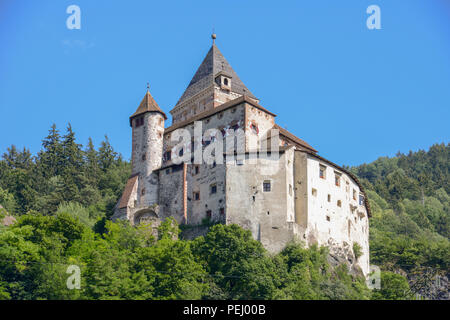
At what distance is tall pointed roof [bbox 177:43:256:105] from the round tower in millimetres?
8179

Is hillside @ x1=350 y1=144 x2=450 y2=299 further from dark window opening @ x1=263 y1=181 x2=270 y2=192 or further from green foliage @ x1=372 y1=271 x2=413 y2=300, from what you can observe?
dark window opening @ x1=263 y1=181 x2=270 y2=192

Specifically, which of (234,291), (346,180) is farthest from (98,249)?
(346,180)

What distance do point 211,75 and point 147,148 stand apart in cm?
1374

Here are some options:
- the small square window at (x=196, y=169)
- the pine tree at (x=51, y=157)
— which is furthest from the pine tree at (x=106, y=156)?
the small square window at (x=196, y=169)

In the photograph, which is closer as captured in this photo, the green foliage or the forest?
the forest

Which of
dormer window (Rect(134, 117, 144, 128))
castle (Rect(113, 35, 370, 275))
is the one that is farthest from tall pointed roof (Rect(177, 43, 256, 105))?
dormer window (Rect(134, 117, 144, 128))

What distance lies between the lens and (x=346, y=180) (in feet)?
219

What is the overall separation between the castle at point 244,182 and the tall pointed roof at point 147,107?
115 mm

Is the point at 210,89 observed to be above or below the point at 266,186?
above

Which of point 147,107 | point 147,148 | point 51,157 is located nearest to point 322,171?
→ point 147,148

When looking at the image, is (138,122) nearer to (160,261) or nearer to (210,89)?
(210,89)

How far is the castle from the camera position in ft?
191

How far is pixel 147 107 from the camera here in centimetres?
6831

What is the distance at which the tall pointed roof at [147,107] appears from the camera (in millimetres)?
68062
